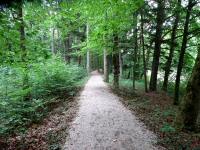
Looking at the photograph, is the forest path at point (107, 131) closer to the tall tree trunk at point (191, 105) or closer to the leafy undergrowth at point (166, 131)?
the leafy undergrowth at point (166, 131)

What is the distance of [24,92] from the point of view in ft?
A: 31.4

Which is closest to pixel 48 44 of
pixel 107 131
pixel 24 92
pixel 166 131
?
pixel 24 92

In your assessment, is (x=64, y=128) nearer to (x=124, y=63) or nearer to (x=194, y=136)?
(x=194, y=136)

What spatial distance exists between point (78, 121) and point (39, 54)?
3.61 metres

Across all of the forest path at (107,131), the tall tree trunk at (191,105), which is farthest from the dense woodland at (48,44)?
the forest path at (107,131)

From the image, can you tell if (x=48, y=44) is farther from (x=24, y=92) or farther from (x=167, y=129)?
(x=167, y=129)

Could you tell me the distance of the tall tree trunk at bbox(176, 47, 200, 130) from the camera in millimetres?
8195

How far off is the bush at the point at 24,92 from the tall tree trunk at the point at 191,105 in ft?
17.9

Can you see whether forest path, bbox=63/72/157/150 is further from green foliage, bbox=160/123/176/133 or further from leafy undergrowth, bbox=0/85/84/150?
green foliage, bbox=160/123/176/133

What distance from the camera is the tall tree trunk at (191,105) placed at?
8.20 meters

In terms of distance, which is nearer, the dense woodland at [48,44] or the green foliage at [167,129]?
the dense woodland at [48,44]

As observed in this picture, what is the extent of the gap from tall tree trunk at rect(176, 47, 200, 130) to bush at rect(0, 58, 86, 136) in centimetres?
546

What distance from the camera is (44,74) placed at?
15.1 m

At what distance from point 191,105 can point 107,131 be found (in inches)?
121
